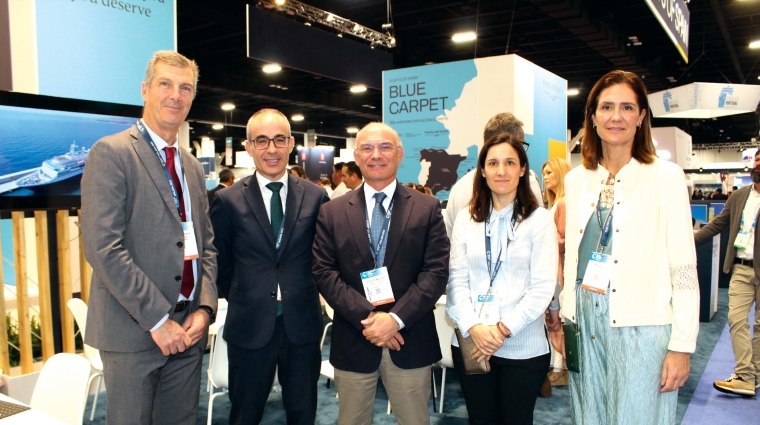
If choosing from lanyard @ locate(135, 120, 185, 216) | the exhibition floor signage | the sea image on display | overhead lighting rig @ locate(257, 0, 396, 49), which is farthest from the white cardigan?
overhead lighting rig @ locate(257, 0, 396, 49)

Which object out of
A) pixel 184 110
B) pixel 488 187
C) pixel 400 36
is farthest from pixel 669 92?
pixel 184 110

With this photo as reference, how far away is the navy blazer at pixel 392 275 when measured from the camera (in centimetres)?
202

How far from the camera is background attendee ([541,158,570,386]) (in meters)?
2.31

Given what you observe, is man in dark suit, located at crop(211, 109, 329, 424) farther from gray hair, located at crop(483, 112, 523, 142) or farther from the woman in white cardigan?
the woman in white cardigan

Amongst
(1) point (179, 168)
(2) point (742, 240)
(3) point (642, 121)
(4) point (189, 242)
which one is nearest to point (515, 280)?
(3) point (642, 121)

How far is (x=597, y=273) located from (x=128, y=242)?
168cm

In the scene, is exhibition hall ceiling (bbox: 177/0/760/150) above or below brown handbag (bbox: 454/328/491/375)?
above

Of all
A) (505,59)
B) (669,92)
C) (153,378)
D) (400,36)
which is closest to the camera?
(153,378)

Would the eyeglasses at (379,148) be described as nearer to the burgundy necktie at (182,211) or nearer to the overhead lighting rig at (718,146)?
the burgundy necktie at (182,211)

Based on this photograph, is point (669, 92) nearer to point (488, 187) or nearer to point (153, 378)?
point (488, 187)

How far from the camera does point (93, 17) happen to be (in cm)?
366

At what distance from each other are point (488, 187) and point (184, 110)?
1291mm

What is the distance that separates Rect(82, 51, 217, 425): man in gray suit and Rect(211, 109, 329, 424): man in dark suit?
196 mm

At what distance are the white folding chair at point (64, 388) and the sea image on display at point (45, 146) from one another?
5.68 ft
